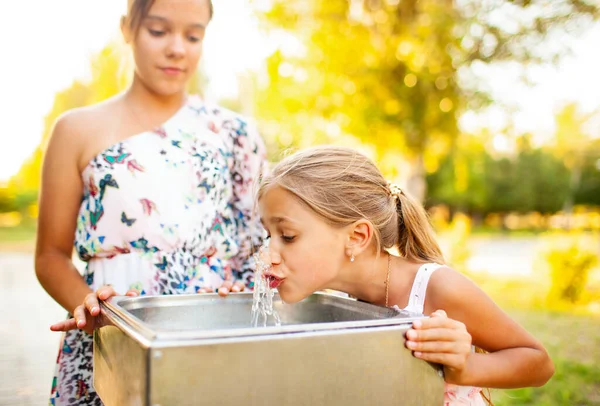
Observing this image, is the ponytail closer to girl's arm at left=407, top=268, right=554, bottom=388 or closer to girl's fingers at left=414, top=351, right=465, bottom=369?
girl's arm at left=407, top=268, right=554, bottom=388

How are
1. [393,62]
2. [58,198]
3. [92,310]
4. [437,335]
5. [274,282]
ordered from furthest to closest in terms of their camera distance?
[393,62] → [58,198] → [274,282] → [92,310] → [437,335]

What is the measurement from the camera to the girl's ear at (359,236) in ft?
5.56

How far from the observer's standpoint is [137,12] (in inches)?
72.4

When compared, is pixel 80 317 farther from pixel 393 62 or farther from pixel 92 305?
pixel 393 62

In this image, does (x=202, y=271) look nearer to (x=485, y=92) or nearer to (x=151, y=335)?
(x=151, y=335)

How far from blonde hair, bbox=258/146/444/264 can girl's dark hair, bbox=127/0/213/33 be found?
61 centimetres

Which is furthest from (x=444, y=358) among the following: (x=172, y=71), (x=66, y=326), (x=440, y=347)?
(x=172, y=71)

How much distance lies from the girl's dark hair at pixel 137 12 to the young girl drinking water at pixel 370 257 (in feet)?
1.99

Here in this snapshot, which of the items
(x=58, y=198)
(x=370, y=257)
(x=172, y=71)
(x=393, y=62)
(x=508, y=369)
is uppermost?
(x=393, y=62)

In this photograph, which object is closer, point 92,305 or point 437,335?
point 437,335

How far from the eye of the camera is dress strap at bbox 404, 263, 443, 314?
157cm

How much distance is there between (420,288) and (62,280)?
101 centimetres

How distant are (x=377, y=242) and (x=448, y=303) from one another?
0.31m

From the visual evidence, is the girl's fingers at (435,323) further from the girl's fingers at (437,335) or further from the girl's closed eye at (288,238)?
the girl's closed eye at (288,238)
